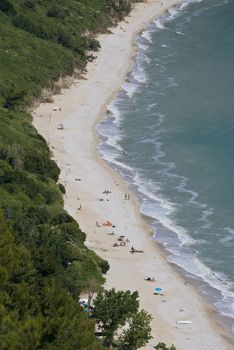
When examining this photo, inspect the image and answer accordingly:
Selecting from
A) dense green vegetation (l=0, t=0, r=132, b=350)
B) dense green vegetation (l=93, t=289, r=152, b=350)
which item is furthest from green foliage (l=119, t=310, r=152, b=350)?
dense green vegetation (l=0, t=0, r=132, b=350)

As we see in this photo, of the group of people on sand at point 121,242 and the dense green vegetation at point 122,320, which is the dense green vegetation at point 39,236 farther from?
the group of people on sand at point 121,242

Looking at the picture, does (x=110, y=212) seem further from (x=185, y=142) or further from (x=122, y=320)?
(x=122, y=320)

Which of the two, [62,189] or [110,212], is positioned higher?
[62,189]

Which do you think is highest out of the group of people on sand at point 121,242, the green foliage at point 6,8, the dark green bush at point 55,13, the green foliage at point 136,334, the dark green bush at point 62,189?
the dark green bush at point 55,13

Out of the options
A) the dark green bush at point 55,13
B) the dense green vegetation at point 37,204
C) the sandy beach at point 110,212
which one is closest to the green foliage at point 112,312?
the dense green vegetation at point 37,204

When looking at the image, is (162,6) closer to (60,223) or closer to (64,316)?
(60,223)

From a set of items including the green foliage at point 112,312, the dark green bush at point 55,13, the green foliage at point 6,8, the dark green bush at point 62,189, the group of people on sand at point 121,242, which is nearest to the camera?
the green foliage at point 112,312

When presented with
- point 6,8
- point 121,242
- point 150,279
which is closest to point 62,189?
point 121,242
